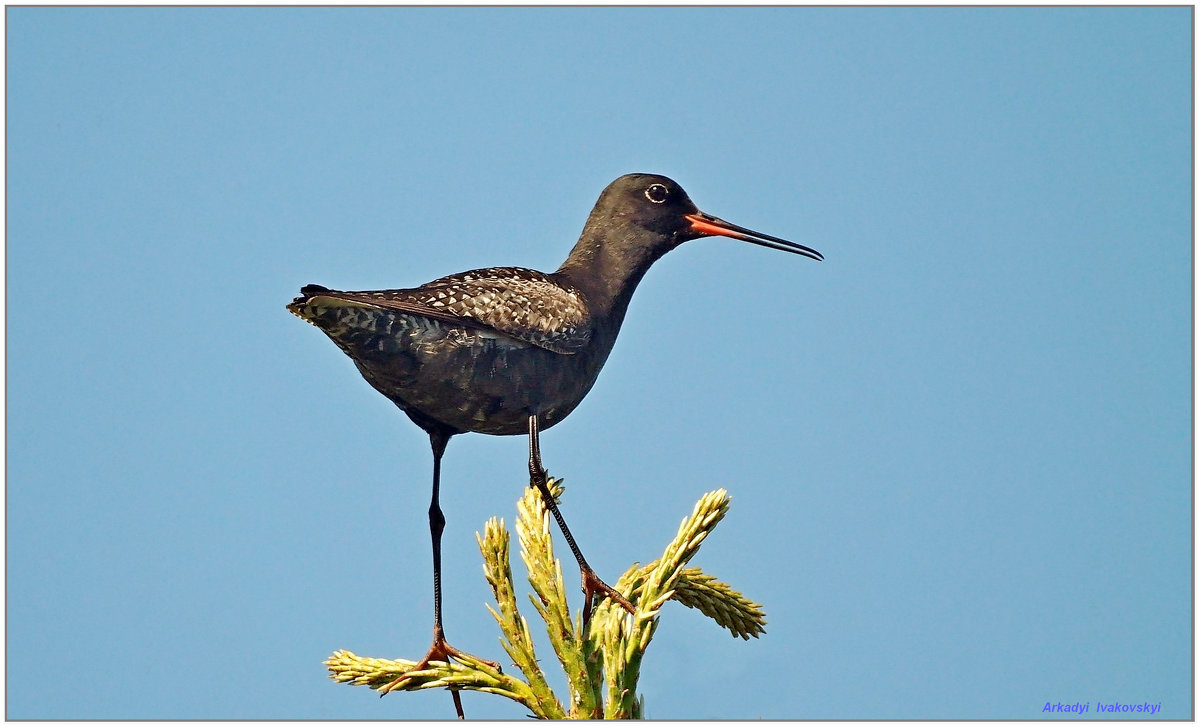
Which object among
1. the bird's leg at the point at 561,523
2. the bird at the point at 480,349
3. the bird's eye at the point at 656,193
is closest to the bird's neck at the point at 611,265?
the bird at the point at 480,349

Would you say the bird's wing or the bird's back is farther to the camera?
the bird's wing

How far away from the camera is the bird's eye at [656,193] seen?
8320 mm

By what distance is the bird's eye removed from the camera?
27.3 feet

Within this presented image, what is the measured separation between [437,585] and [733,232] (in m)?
3.25

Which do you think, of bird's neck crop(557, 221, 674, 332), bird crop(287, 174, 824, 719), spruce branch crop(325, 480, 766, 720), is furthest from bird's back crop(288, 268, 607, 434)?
spruce branch crop(325, 480, 766, 720)

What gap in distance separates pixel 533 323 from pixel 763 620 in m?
2.16

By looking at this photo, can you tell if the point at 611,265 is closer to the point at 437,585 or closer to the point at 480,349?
the point at 480,349

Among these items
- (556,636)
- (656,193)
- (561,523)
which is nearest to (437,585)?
(561,523)

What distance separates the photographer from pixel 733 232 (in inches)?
336

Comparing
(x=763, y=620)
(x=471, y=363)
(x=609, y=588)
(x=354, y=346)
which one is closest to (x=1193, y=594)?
(x=763, y=620)

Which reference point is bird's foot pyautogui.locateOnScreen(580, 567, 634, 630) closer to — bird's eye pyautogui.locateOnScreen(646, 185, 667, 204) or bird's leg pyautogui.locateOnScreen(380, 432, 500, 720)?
bird's leg pyautogui.locateOnScreen(380, 432, 500, 720)

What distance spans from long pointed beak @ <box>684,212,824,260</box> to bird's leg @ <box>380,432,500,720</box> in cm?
241

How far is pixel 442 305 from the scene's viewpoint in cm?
692

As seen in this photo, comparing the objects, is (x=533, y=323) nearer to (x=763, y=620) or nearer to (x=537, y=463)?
(x=537, y=463)
